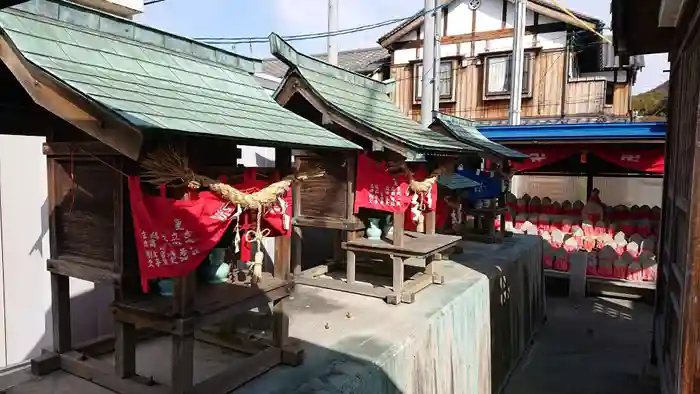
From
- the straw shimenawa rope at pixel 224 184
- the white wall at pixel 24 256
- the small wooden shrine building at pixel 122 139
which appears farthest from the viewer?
the white wall at pixel 24 256

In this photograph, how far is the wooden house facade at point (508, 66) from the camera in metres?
18.8

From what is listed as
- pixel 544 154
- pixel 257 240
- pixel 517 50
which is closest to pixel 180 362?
pixel 257 240

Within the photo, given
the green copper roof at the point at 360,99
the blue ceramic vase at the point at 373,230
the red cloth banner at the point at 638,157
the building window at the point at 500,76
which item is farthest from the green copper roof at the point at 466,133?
the building window at the point at 500,76

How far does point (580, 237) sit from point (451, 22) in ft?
38.1

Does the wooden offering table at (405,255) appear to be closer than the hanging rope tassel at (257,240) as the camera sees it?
No

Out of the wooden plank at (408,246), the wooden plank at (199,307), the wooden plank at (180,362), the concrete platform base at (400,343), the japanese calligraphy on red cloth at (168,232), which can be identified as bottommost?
the concrete platform base at (400,343)

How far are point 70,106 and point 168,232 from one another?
1.17 meters

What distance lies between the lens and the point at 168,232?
13.1 feet

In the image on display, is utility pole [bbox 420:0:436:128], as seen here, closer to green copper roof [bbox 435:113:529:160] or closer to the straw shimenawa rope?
green copper roof [bbox 435:113:529:160]

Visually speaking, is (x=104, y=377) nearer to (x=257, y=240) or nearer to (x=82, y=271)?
(x=82, y=271)

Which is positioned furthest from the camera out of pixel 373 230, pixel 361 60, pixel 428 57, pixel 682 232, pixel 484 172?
pixel 361 60

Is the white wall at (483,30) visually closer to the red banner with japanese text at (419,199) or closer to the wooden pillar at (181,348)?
the red banner with japanese text at (419,199)

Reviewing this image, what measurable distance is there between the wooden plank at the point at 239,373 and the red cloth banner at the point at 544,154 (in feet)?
37.4

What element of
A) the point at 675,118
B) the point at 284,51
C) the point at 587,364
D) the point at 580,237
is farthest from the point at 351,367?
the point at 580,237
